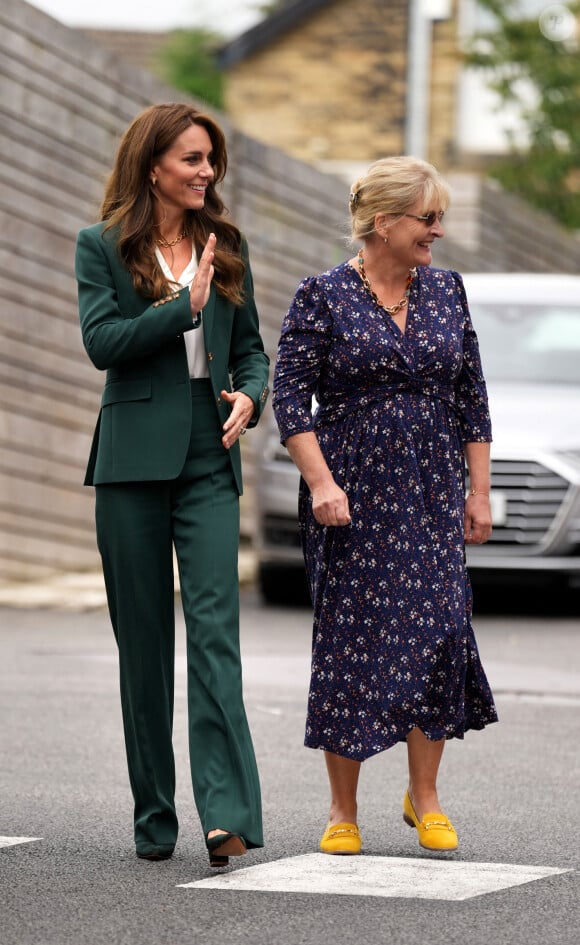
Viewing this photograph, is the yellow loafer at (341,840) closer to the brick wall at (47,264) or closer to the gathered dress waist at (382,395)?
the gathered dress waist at (382,395)

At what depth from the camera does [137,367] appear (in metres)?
5.29

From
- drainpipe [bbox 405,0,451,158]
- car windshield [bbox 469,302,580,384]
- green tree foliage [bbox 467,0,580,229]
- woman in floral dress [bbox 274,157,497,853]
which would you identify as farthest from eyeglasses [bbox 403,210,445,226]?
green tree foliage [bbox 467,0,580,229]

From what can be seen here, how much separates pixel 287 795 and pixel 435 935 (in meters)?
2.02

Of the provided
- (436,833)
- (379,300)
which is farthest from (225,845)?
(379,300)

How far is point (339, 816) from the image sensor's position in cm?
551

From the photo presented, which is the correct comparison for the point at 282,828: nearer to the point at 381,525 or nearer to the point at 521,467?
the point at 381,525

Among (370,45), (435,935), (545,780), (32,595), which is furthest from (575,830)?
(370,45)

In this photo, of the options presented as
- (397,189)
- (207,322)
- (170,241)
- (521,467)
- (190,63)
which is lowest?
(521,467)

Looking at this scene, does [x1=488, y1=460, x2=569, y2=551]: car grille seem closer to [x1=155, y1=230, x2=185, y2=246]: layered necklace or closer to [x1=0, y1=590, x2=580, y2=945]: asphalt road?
[x1=0, y1=590, x2=580, y2=945]: asphalt road

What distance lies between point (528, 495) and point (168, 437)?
6455 mm

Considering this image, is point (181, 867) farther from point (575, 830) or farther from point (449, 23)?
point (449, 23)

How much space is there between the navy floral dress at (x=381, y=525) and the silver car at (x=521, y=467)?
5868mm

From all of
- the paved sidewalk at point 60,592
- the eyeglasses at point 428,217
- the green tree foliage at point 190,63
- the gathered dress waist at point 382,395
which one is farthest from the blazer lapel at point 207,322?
the green tree foliage at point 190,63

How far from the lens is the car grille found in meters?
11.5
